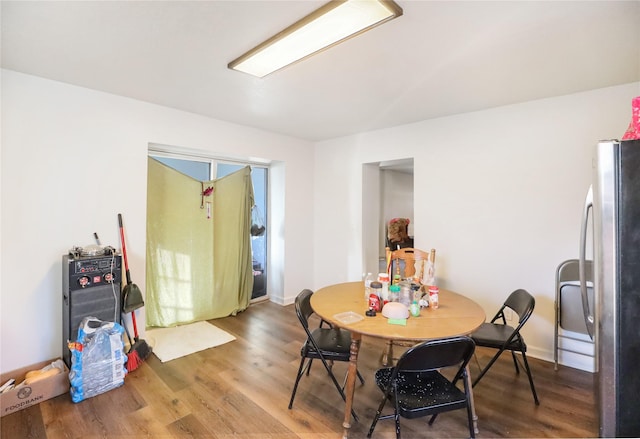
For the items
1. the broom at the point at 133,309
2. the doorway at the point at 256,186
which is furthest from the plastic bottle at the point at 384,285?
the doorway at the point at 256,186

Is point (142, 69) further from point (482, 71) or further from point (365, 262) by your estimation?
point (365, 262)

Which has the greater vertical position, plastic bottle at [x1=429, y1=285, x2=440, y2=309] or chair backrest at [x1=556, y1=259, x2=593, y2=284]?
chair backrest at [x1=556, y1=259, x2=593, y2=284]

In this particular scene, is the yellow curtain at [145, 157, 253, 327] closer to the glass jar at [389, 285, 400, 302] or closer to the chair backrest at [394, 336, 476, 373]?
the glass jar at [389, 285, 400, 302]

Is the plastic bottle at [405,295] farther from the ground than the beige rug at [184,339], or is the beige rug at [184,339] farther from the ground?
the plastic bottle at [405,295]

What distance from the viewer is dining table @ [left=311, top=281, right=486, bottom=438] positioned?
172 cm

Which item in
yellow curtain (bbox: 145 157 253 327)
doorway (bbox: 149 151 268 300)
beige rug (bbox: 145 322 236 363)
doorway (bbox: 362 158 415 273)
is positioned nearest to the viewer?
beige rug (bbox: 145 322 236 363)

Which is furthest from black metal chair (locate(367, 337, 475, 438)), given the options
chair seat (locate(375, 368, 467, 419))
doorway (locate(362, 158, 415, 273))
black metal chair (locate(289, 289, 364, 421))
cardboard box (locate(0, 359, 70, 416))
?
doorway (locate(362, 158, 415, 273))

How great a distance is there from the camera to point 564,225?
262 centimetres

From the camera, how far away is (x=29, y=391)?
2049 millimetres

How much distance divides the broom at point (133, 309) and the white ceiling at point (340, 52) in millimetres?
1312

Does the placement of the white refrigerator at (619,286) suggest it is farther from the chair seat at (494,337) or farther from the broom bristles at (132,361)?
the broom bristles at (132,361)

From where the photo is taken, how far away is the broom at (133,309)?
2.55 m

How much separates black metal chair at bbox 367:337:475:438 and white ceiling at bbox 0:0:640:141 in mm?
1668

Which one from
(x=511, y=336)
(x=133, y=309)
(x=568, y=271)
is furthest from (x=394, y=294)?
(x=133, y=309)
